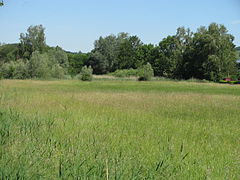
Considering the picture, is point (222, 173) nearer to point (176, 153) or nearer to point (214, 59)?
point (176, 153)

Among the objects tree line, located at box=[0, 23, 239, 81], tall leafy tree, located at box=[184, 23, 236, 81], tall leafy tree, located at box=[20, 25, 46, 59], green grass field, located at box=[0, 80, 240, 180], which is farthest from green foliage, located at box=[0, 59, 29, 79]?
green grass field, located at box=[0, 80, 240, 180]

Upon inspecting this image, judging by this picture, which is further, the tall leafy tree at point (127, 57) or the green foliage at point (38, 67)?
the tall leafy tree at point (127, 57)

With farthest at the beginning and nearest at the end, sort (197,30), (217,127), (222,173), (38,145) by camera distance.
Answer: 1. (197,30)
2. (217,127)
3. (38,145)
4. (222,173)

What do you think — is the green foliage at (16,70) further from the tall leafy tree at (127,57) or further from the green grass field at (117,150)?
the green grass field at (117,150)

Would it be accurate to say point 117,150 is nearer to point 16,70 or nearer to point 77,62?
point 16,70

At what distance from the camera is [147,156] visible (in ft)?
14.8

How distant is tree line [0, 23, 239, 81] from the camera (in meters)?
51.8

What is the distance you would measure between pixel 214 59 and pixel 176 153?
52.8m

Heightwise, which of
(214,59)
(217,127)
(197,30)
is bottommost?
(217,127)

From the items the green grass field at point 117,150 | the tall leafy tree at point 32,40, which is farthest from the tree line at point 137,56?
the green grass field at point 117,150

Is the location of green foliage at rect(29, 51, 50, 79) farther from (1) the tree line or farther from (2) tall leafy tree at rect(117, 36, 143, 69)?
(2) tall leafy tree at rect(117, 36, 143, 69)

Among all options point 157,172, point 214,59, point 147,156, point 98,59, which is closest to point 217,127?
point 147,156

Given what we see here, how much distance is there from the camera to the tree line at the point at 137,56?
51.8 metres

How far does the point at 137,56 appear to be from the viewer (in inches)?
3324
